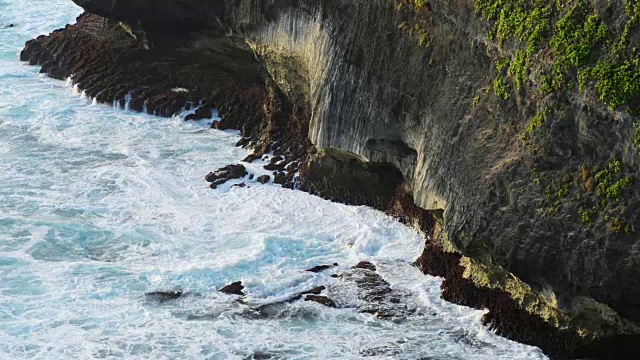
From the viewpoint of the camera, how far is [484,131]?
73.1 ft

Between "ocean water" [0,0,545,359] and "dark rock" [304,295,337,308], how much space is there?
18 cm

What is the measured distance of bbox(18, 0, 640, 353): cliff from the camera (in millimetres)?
19312

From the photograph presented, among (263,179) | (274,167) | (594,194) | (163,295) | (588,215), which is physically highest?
(594,194)

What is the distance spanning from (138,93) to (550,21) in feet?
63.6

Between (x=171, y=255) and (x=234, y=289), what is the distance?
2.60m

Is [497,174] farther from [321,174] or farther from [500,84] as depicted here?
[321,174]

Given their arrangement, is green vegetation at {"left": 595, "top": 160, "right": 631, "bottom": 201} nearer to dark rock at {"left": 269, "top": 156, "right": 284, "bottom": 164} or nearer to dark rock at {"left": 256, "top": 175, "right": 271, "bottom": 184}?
dark rock at {"left": 256, "top": 175, "right": 271, "bottom": 184}

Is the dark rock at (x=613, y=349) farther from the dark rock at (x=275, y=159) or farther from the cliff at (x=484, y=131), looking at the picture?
the dark rock at (x=275, y=159)

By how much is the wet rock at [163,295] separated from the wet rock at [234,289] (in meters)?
0.99

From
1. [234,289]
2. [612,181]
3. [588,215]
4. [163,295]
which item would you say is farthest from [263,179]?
[612,181]

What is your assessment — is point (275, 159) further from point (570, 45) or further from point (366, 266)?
point (570, 45)

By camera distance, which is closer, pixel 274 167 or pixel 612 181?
pixel 612 181

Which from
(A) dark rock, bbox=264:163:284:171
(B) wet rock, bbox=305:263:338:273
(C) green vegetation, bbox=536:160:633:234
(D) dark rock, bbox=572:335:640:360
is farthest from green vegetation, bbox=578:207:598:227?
(A) dark rock, bbox=264:163:284:171

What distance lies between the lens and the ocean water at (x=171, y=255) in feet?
70.8
